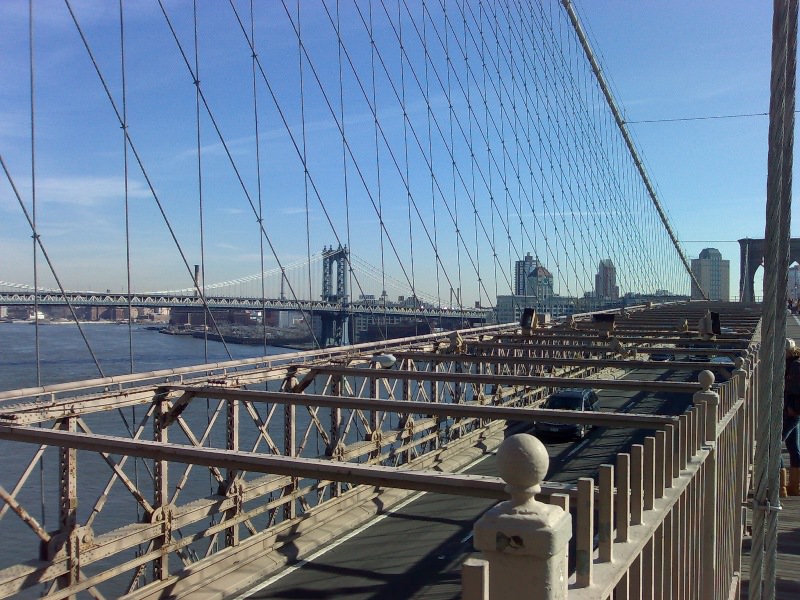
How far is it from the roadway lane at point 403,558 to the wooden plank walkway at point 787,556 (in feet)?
8.56

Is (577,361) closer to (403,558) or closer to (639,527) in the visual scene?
(403,558)

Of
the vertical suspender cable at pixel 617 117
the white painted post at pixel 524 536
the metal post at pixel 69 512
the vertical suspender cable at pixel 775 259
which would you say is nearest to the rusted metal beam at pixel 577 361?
the metal post at pixel 69 512

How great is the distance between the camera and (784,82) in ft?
10.2

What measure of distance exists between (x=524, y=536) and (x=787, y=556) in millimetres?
A: 6504

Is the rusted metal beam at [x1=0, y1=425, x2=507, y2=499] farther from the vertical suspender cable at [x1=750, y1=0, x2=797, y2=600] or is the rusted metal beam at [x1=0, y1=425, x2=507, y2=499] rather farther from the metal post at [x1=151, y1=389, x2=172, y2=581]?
the metal post at [x1=151, y1=389, x2=172, y2=581]

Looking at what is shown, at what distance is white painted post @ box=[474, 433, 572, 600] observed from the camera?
69.6 inches

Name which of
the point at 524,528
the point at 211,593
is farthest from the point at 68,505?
the point at 524,528

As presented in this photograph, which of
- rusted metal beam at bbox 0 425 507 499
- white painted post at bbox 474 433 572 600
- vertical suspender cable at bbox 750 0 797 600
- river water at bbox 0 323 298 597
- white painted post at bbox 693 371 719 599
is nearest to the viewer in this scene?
white painted post at bbox 474 433 572 600

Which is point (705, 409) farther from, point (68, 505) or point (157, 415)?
point (157, 415)

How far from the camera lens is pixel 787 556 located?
7164 mm

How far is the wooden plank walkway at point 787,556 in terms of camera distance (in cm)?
629

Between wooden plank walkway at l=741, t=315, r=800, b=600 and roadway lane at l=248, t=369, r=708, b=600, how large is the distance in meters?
2.61

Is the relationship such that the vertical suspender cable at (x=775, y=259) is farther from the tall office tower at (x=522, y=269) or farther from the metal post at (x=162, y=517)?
the tall office tower at (x=522, y=269)

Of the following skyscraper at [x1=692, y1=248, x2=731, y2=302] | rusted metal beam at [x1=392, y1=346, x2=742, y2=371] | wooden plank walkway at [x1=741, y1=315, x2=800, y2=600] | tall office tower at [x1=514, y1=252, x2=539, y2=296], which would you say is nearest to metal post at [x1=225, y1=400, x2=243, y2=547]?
rusted metal beam at [x1=392, y1=346, x2=742, y2=371]
